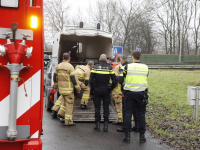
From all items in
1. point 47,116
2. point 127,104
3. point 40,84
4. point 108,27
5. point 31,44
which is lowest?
point 47,116

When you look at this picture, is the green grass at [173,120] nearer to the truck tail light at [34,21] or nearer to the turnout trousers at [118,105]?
the turnout trousers at [118,105]

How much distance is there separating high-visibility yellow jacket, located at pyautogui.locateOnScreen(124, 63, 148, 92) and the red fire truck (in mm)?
3286

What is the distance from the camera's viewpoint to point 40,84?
115 inches

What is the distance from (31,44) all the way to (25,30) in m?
0.16

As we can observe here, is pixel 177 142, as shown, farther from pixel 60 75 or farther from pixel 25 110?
pixel 25 110

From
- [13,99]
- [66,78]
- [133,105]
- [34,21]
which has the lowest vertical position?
[133,105]

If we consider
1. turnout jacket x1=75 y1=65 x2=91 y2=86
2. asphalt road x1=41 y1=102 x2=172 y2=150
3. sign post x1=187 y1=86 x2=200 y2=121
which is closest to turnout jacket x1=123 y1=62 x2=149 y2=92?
asphalt road x1=41 y1=102 x2=172 y2=150

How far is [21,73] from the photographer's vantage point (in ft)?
9.07

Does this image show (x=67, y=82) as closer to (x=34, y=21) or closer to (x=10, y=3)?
(x=34, y=21)

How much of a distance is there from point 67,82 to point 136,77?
227 centimetres

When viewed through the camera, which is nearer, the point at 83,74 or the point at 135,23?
the point at 83,74

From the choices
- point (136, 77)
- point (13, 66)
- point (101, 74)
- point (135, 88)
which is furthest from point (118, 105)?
point (13, 66)

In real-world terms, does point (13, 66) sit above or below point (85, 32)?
below

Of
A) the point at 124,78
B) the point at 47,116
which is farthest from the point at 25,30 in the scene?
the point at 47,116
